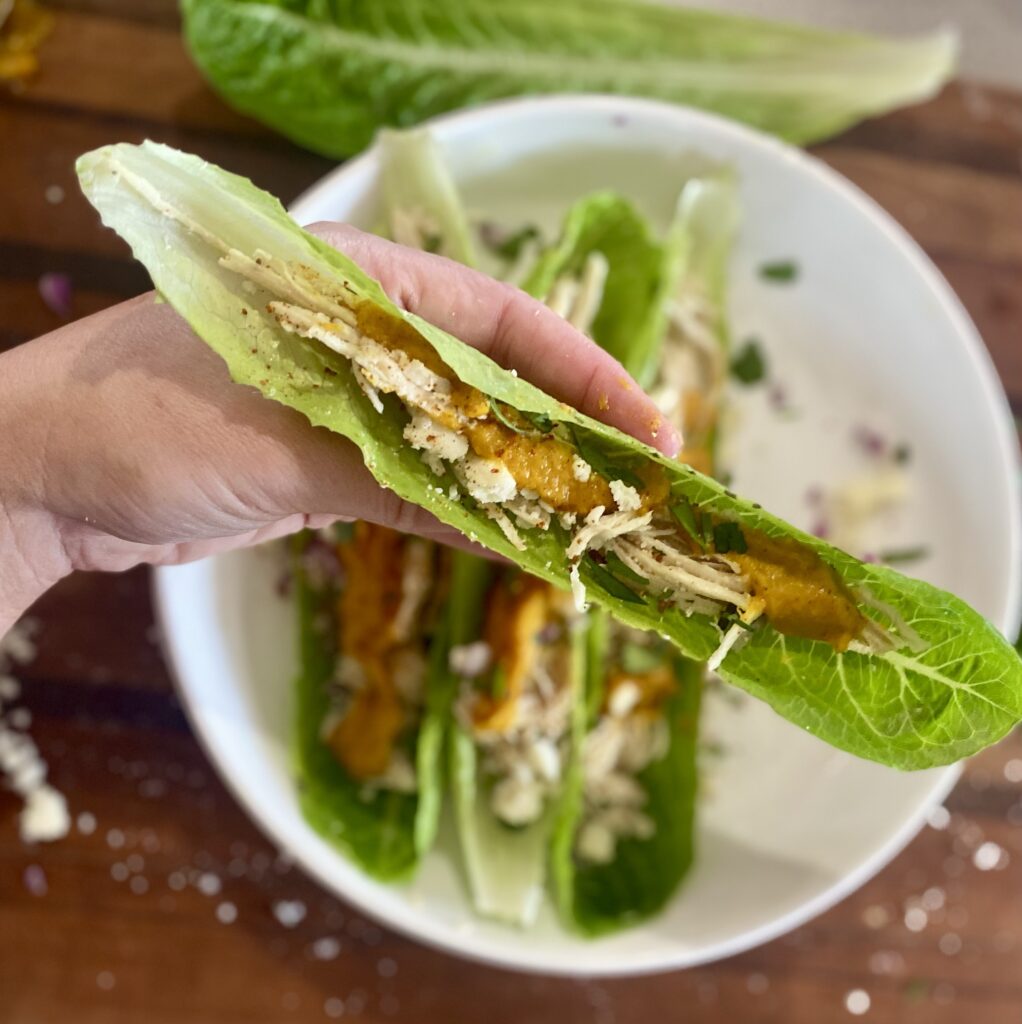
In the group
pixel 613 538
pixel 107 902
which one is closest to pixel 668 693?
pixel 613 538

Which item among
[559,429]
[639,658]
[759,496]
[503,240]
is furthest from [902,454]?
[559,429]

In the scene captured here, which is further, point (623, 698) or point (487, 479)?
point (623, 698)

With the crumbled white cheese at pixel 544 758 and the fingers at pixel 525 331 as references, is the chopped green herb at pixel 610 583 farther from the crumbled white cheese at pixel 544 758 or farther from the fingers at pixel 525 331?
the crumbled white cheese at pixel 544 758

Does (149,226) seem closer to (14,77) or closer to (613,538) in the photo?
(613,538)

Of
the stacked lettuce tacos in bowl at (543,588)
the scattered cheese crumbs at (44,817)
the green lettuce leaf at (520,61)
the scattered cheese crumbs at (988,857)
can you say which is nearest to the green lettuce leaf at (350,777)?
the stacked lettuce tacos in bowl at (543,588)

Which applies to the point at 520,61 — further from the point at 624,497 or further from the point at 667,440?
the point at 624,497

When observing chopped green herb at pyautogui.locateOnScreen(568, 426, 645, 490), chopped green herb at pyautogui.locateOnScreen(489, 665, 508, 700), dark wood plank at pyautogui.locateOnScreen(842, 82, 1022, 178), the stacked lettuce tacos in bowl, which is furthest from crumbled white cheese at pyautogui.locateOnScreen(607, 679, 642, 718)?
dark wood plank at pyautogui.locateOnScreen(842, 82, 1022, 178)

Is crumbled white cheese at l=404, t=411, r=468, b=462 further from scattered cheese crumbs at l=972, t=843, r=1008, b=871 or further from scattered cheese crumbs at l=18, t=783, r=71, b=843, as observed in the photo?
scattered cheese crumbs at l=972, t=843, r=1008, b=871
